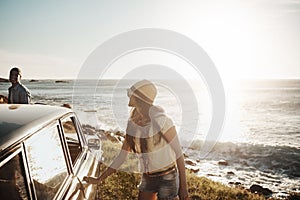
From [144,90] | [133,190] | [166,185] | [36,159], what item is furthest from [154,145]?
[133,190]

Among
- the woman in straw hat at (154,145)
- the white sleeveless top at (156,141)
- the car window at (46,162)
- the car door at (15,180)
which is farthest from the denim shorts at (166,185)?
the car door at (15,180)

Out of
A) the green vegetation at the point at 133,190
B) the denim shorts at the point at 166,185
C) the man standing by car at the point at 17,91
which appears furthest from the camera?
the man standing by car at the point at 17,91

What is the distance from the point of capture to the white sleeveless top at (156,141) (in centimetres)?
318

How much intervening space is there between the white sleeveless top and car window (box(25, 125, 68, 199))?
845 millimetres

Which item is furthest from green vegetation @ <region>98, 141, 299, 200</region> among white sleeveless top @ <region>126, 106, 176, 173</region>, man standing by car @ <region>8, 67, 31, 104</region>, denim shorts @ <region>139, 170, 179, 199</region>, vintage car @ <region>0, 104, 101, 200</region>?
vintage car @ <region>0, 104, 101, 200</region>

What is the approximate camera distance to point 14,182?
6.53 ft

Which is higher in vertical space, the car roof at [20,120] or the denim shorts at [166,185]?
the car roof at [20,120]

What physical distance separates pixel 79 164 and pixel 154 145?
2.99 ft

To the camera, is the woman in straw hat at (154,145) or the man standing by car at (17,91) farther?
the man standing by car at (17,91)

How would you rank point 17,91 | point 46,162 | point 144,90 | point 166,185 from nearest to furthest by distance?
point 46,162 → point 144,90 → point 166,185 → point 17,91

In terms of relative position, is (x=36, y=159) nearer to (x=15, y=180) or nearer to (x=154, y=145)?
(x=15, y=180)

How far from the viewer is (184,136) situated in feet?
91.2

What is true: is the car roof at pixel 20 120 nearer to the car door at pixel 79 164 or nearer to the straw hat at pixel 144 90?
the car door at pixel 79 164

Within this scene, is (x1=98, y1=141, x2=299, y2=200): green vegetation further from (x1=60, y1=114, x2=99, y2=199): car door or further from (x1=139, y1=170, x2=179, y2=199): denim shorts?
(x1=139, y1=170, x2=179, y2=199): denim shorts
